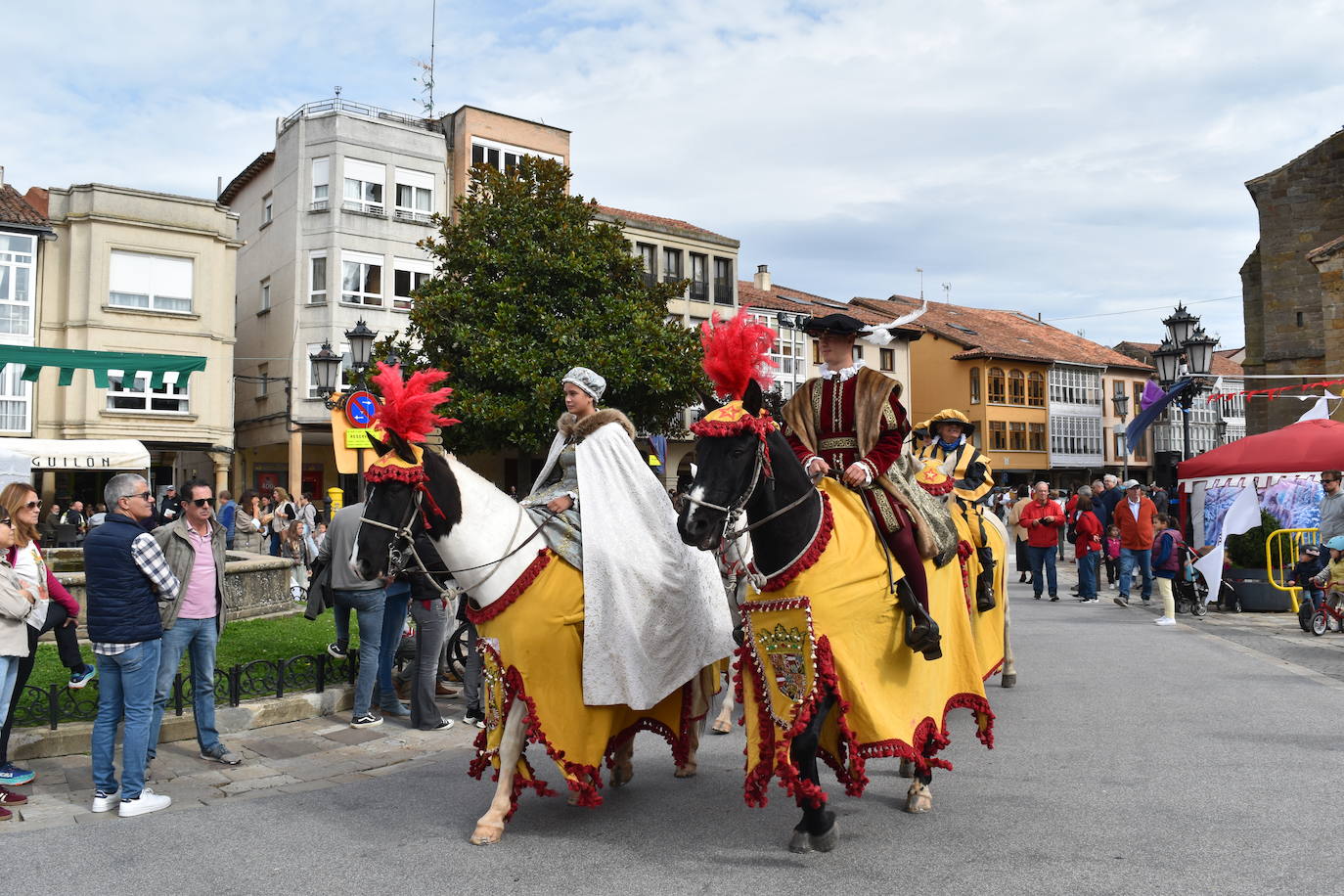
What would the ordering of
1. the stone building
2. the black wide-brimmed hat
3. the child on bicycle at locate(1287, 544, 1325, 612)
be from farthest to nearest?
the stone building, the child on bicycle at locate(1287, 544, 1325, 612), the black wide-brimmed hat

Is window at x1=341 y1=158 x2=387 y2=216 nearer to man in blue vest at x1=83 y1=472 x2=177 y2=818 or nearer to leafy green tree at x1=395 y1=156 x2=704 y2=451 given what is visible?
leafy green tree at x1=395 y1=156 x2=704 y2=451

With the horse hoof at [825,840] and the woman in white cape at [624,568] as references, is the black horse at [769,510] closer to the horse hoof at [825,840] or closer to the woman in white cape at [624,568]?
the horse hoof at [825,840]

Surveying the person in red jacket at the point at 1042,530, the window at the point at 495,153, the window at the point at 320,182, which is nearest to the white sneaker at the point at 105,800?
the person in red jacket at the point at 1042,530

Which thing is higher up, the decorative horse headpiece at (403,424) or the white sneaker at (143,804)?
the decorative horse headpiece at (403,424)

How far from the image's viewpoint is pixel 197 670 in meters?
6.69

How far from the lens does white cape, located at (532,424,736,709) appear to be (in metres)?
5.20

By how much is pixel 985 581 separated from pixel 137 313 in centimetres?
2919

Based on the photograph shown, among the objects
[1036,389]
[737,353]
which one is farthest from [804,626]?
[1036,389]

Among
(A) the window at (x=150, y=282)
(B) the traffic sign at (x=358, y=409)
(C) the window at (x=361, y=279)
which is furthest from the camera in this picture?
(C) the window at (x=361, y=279)

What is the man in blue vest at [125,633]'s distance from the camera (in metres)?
5.66

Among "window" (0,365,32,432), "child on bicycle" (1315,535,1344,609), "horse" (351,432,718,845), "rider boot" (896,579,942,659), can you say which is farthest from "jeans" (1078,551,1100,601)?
"window" (0,365,32,432)

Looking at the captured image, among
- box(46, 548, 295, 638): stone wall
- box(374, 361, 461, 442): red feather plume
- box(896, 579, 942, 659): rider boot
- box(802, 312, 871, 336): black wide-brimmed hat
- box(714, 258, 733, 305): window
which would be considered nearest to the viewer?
box(896, 579, 942, 659): rider boot

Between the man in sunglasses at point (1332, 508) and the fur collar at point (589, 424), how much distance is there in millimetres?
10552

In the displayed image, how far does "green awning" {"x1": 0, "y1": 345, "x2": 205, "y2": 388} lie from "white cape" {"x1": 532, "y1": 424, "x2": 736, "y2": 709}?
721 centimetres
